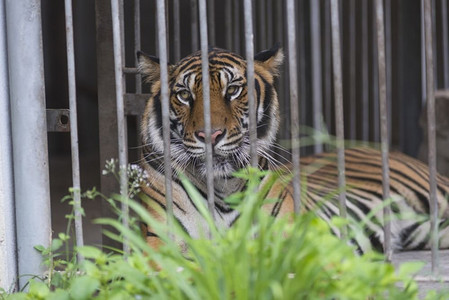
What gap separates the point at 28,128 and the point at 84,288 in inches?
37.6

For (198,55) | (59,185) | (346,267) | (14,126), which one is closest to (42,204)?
(14,126)

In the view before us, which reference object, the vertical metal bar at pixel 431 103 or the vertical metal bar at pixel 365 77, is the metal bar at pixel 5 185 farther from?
the vertical metal bar at pixel 365 77

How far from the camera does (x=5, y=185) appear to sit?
2855 mm

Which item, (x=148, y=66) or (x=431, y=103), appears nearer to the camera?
(x=431, y=103)

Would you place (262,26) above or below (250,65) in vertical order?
above

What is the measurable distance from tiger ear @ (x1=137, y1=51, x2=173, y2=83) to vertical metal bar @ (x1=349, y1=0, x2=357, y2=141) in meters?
4.89

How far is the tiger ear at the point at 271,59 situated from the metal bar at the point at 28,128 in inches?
42.0

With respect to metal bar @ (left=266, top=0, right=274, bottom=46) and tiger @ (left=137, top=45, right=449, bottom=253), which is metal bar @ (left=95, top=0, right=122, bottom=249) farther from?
metal bar @ (left=266, top=0, right=274, bottom=46)

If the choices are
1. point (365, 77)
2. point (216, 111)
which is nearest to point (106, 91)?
point (216, 111)

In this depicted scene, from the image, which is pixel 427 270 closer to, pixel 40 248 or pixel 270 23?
Answer: pixel 40 248

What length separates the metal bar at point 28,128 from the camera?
2.84 m

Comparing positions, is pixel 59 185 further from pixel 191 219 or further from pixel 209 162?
pixel 209 162

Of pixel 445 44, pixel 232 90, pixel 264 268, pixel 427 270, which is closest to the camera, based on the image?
pixel 264 268

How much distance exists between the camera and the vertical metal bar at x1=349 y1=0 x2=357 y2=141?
8.05 m
